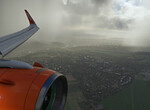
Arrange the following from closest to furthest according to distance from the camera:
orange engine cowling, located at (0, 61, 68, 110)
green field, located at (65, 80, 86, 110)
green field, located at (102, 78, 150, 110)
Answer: orange engine cowling, located at (0, 61, 68, 110) < green field, located at (65, 80, 86, 110) < green field, located at (102, 78, 150, 110)

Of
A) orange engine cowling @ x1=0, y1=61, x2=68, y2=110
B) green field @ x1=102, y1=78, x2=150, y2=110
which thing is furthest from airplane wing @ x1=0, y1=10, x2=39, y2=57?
green field @ x1=102, y1=78, x2=150, y2=110

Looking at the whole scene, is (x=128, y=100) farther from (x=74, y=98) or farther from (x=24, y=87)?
(x=24, y=87)

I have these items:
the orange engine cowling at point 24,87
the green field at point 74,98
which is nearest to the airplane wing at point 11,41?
the orange engine cowling at point 24,87

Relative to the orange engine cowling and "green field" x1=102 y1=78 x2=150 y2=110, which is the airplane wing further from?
"green field" x1=102 y1=78 x2=150 y2=110

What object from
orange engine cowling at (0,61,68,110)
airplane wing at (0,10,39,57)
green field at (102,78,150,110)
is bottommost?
green field at (102,78,150,110)

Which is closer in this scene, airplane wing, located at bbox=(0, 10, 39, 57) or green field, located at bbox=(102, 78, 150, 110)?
airplane wing, located at bbox=(0, 10, 39, 57)

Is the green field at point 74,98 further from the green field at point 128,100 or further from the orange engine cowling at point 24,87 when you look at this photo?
the orange engine cowling at point 24,87

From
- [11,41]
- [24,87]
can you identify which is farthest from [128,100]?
[24,87]

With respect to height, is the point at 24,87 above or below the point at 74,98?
above

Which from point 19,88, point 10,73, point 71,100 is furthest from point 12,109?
point 71,100

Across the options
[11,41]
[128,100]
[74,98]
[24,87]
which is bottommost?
[128,100]

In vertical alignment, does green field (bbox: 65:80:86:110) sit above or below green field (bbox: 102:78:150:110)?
above

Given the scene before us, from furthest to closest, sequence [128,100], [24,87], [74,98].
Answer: [128,100] → [74,98] → [24,87]
